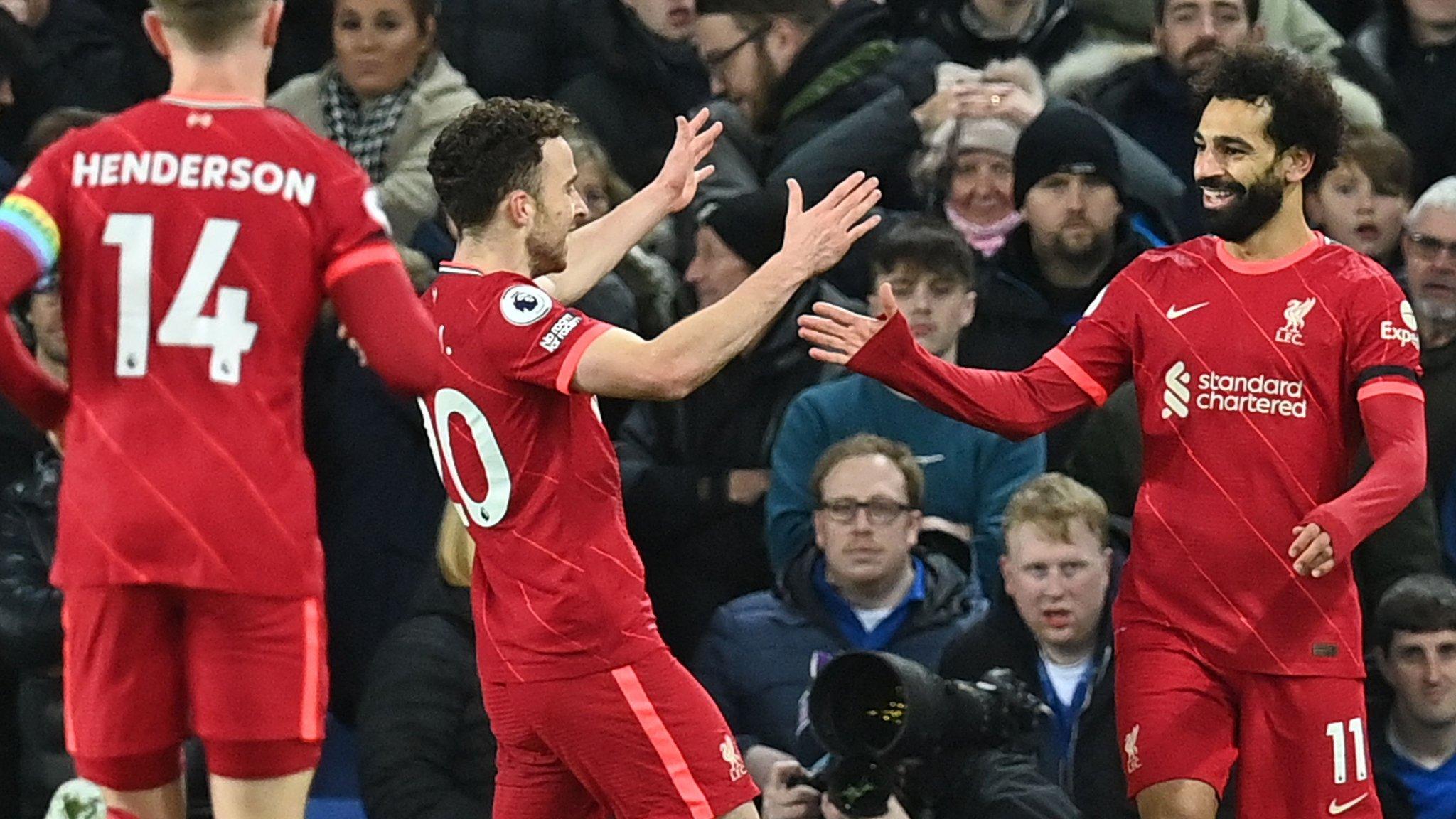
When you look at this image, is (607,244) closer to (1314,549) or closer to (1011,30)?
(1314,549)

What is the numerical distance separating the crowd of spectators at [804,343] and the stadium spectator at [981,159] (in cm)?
1

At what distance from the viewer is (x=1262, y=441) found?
5.54 meters

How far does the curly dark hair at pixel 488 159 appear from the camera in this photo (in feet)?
17.4

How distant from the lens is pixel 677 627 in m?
7.15

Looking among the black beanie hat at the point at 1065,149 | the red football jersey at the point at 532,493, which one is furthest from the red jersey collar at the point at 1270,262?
the black beanie hat at the point at 1065,149

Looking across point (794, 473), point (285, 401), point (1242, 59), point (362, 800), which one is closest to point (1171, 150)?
point (794, 473)

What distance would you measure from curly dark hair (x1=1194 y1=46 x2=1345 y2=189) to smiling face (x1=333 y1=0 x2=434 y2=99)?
3.19 meters

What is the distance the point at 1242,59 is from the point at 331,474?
302 cm

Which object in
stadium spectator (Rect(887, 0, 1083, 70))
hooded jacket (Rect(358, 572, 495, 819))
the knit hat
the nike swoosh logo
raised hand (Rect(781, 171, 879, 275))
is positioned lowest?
hooded jacket (Rect(358, 572, 495, 819))

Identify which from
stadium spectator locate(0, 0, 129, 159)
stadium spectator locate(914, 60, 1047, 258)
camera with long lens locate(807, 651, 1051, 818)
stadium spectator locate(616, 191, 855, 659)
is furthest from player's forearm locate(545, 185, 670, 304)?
stadium spectator locate(0, 0, 129, 159)

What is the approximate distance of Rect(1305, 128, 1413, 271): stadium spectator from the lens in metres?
7.65

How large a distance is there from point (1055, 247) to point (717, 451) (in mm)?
1213

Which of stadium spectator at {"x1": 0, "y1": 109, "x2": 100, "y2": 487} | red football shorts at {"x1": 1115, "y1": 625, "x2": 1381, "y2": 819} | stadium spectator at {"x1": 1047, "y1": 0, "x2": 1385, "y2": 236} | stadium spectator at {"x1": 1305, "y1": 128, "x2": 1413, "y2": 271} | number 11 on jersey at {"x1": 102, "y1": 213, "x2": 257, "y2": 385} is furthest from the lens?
stadium spectator at {"x1": 1047, "y1": 0, "x2": 1385, "y2": 236}

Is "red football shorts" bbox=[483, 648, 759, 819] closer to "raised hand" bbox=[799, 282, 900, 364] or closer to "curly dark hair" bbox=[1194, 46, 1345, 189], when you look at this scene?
"raised hand" bbox=[799, 282, 900, 364]
